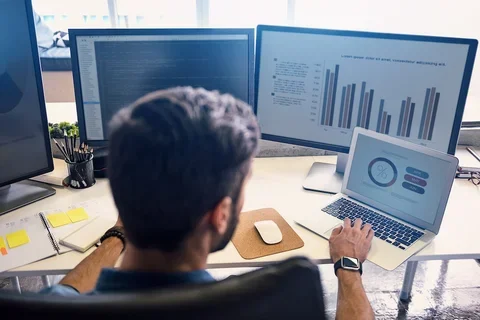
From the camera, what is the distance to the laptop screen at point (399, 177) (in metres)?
1.33

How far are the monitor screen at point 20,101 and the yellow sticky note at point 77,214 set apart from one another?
234 millimetres

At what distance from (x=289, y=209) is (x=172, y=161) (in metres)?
0.91

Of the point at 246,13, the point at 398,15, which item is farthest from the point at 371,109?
the point at 246,13

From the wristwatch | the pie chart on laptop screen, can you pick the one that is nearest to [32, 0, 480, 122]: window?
the pie chart on laptop screen

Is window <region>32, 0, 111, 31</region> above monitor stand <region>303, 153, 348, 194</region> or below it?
above

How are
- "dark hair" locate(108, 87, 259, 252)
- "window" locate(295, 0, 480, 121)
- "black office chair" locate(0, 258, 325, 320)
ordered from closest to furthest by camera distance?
"black office chair" locate(0, 258, 325, 320), "dark hair" locate(108, 87, 259, 252), "window" locate(295, 0, 480, 121)

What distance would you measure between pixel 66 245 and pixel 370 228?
2.79ft

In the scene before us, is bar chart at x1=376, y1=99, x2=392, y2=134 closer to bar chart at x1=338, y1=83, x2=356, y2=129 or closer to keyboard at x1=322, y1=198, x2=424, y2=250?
bar chart at x1=338, y1=83, x2=356, y2=129

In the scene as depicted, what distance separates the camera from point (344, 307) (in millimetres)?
1146

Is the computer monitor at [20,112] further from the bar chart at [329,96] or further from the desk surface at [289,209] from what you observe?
the bar chart at [329,96]

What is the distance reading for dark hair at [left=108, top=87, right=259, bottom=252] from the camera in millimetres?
648

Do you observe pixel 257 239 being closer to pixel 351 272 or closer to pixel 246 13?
pixel 351 272

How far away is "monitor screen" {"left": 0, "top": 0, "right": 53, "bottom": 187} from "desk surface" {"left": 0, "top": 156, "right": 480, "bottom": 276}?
0.45ft

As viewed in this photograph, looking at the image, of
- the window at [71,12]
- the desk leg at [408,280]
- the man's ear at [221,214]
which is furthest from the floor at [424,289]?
the window at [71,12]
